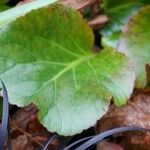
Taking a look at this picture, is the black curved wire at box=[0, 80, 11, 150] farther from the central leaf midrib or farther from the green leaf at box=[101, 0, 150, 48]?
the green leaf at box=[101, 0, 150, 48]

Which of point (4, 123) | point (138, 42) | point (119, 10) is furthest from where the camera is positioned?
point (119, 10)

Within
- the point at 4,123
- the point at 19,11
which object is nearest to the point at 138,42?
the point at 19,11

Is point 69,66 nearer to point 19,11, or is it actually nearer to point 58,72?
point 58,72

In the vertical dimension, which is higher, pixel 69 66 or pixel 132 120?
pixel 69 66

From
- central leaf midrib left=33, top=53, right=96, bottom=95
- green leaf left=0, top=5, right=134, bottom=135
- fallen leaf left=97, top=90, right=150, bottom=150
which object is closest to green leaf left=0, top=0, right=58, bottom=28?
green leaf left=0, top=5, right=134, bottom=135

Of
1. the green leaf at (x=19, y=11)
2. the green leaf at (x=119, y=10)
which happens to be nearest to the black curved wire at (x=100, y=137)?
the green leaf at (x=19, y=11)

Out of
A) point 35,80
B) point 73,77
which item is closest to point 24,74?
point 35,80
